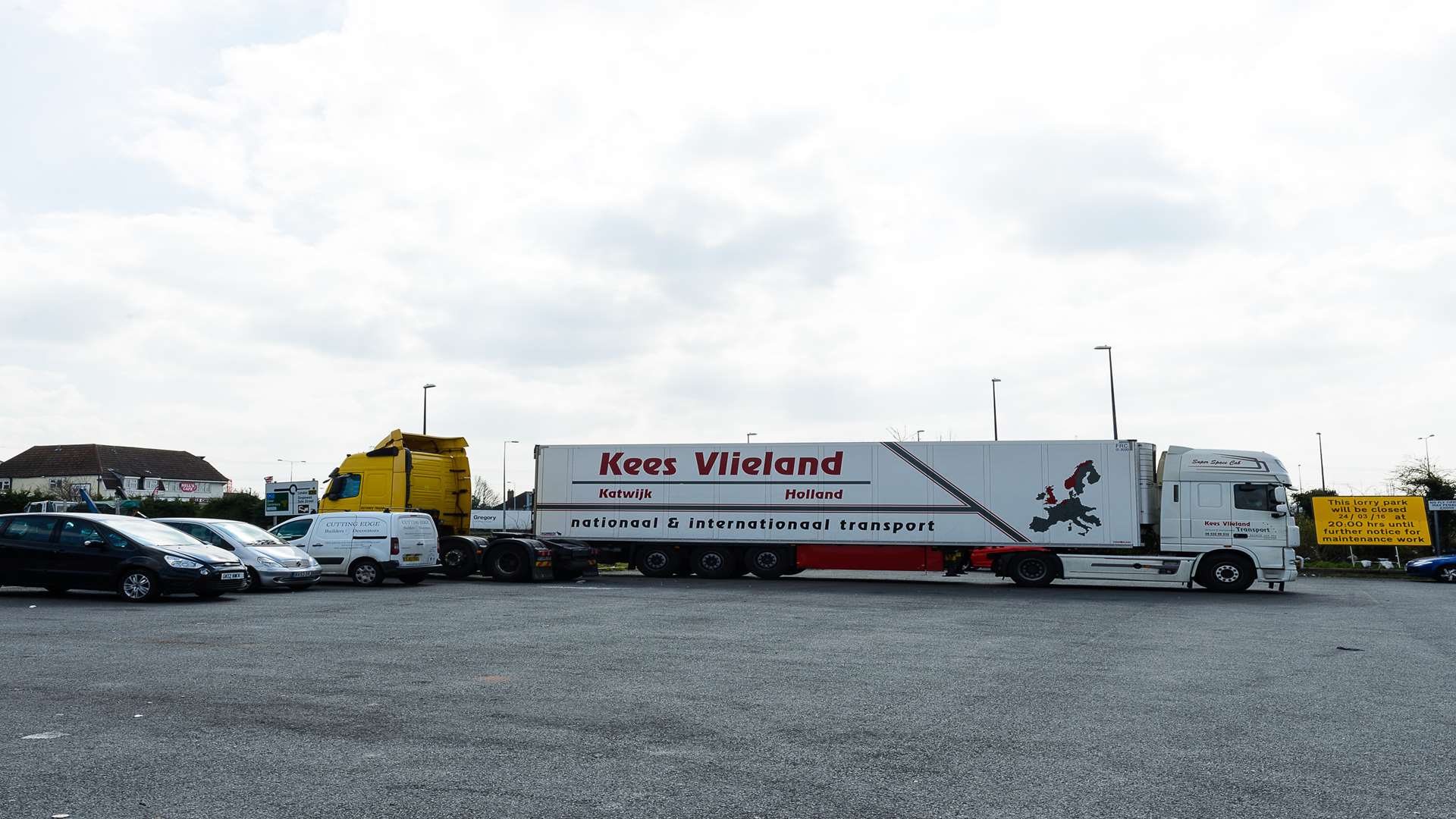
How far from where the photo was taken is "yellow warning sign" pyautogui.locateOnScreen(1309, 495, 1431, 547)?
3362cm

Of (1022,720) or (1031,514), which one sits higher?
(1031,514)

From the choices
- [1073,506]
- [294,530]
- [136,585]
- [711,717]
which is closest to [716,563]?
[1073,506]

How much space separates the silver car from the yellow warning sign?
29.6 m

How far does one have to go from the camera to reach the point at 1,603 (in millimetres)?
15828

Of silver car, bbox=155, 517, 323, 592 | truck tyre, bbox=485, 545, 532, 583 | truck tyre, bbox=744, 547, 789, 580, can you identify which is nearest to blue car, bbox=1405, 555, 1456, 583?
truck tyre, bbox=744, 547, 789, 580

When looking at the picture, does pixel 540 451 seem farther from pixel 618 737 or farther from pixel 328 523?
pixel 618 737

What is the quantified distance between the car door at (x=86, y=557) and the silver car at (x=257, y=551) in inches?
61.0

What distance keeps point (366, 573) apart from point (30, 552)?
638 centimetres

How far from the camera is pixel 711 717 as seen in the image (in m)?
7.49

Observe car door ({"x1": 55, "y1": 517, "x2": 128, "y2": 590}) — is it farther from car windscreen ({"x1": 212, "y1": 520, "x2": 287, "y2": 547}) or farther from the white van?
the white van

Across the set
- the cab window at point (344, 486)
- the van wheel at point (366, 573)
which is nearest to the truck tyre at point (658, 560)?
the van wheel at point (366, 573)

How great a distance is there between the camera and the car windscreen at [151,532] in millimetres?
16812

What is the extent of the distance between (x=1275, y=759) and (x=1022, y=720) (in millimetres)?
1631

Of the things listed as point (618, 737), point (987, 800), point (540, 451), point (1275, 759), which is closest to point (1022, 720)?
point (1275, 759)
